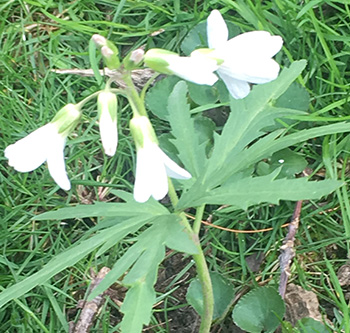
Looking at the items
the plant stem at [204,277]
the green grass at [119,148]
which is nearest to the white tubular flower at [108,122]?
the plant stem at [204,277]

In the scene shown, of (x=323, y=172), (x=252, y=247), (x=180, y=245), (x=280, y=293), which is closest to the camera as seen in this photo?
(x=180, y=245)

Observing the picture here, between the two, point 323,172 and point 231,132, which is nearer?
point 231,132

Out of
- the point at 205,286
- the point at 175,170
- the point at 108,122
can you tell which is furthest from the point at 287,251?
the point at 108,122

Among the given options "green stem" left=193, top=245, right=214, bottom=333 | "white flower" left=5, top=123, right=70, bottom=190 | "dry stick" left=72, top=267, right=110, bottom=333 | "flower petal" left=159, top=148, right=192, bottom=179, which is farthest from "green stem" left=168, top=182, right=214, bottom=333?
"dry stick" left=72, top=267, right=110, bottom=333

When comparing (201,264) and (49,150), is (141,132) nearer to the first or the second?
(49,150)

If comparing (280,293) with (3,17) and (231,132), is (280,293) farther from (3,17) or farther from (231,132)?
(3,17)

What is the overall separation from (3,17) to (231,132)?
1.47 m

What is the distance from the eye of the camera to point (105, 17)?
7.83 ft

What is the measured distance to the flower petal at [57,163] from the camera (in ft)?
3.49

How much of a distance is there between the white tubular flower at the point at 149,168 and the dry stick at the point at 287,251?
2.59 feet

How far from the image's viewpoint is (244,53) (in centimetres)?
109

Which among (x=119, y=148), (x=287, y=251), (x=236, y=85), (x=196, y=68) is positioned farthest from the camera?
(x=119, y=148)

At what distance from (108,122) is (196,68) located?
21cm

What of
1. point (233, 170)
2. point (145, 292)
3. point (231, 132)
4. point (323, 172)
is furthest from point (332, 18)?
point (145, 292)
